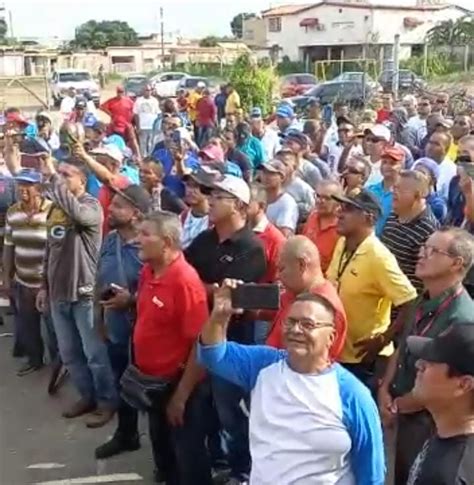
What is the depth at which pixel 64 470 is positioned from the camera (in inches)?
206

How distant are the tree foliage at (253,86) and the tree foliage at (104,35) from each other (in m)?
55.8

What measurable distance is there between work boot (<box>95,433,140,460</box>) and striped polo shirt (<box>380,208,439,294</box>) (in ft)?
6.54

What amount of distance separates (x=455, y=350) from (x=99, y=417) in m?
3.92

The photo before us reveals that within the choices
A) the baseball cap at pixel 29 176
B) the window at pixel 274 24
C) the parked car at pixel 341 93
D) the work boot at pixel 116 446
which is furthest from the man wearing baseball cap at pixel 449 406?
the window at pixel 274 24

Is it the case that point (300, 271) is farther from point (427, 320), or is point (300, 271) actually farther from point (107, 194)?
point (107, 194)

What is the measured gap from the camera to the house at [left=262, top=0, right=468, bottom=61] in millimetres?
61344

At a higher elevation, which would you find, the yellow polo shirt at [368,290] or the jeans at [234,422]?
the yellow polo shirt at [368,290]

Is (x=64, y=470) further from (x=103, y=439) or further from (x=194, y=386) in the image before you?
(x=194, y=386)

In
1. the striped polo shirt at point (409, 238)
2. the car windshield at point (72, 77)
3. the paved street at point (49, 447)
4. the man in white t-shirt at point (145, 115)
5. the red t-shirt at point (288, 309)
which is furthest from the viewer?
the car windshield at point (72, 77)

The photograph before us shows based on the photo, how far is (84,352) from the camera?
5.95 metres

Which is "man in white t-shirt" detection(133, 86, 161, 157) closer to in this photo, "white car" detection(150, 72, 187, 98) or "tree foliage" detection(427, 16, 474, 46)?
"white car" detection(150, 72, 187, 98)

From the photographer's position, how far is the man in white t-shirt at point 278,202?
19.9 ft

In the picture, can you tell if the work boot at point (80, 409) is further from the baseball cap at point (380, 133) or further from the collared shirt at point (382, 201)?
the baseball cap at point (380, 133)

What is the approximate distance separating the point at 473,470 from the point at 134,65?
216 ft
